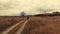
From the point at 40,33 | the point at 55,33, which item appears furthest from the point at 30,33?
the point at 55,33

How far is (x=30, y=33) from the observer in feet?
7.02

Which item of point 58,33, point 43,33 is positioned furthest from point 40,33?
point 58,33

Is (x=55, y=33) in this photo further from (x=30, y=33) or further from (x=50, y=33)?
(x=30, y=33)

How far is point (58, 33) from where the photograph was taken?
2094 mm

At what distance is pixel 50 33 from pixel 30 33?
0.20 metres

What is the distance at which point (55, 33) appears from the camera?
2111 mm

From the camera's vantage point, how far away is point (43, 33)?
2105mm

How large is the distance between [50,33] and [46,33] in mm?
48

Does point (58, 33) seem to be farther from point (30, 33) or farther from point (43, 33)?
point (30, 33)

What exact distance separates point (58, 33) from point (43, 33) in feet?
0.49

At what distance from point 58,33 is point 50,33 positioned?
0.08m

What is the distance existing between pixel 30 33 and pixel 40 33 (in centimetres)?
11

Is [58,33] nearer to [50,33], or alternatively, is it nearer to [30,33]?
[50,33]

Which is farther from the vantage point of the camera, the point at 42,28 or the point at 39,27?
the point at 39,27
